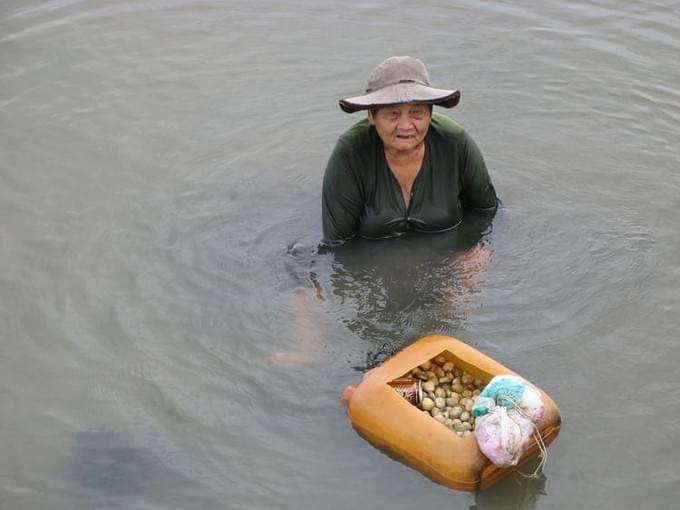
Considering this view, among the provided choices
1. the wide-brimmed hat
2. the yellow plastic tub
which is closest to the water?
the yellow plastic tub

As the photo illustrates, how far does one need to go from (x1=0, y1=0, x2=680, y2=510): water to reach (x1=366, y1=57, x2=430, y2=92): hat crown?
1095 mm

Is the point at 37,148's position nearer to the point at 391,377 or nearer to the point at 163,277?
the point at 163,277

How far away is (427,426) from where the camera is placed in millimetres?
3809

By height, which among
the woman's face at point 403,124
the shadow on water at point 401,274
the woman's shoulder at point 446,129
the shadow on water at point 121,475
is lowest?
the shadow on water at point 121,475

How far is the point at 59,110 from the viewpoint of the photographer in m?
7.13

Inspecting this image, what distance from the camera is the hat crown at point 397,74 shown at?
450 centimetres

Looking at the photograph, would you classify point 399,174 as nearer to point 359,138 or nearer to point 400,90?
point 359,138

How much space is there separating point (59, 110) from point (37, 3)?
2.00 metres

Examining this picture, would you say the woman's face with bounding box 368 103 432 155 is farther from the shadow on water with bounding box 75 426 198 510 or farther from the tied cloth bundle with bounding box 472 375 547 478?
the shadow on water with bounding box 75 426 198 510

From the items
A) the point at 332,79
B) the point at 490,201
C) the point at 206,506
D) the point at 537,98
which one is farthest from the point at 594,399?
the point at 332,79

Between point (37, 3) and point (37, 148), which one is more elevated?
Result: point (37, 3)

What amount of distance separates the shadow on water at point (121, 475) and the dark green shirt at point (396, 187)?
164cm

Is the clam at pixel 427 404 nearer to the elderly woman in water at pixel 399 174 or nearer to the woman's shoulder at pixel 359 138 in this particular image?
the elderly woman in water at pixel 399 174

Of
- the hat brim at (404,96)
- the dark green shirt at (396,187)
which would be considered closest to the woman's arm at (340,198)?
the dark green shirt at (396,187)
